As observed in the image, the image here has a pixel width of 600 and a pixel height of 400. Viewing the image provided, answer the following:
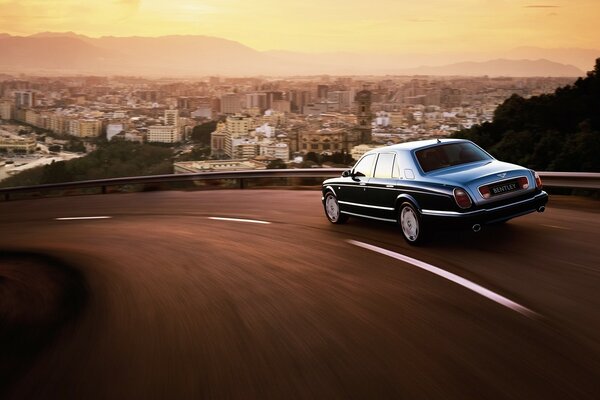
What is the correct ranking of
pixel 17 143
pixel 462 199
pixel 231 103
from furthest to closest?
pixel 17 143
pixel 231 103
pixel 462 199

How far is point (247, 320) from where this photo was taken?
6.29 meters

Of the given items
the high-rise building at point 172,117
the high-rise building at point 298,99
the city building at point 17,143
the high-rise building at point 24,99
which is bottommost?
the city building at point 17,143

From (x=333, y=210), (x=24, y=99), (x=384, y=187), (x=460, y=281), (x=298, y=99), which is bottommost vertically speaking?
(x=460, y=281)

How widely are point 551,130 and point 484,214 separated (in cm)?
3571

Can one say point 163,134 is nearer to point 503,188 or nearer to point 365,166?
point 365,166

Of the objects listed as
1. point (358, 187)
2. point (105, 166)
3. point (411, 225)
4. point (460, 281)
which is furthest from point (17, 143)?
point (460, 281)

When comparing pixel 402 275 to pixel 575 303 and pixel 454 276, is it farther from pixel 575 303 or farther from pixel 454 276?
pixel 575 303

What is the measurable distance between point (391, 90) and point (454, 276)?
3493 cm

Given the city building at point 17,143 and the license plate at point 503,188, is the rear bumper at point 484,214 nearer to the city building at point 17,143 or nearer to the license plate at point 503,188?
the license plate at point 503,188

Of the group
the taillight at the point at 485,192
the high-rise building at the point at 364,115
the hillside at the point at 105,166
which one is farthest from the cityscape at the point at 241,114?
the taillight at the point at 485,192

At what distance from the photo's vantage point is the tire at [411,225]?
9.94 meters

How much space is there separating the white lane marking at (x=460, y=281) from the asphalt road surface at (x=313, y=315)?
0.03m

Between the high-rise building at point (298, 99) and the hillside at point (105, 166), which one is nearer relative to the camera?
the hillside at point (105, 166)

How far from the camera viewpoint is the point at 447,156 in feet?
35.1
